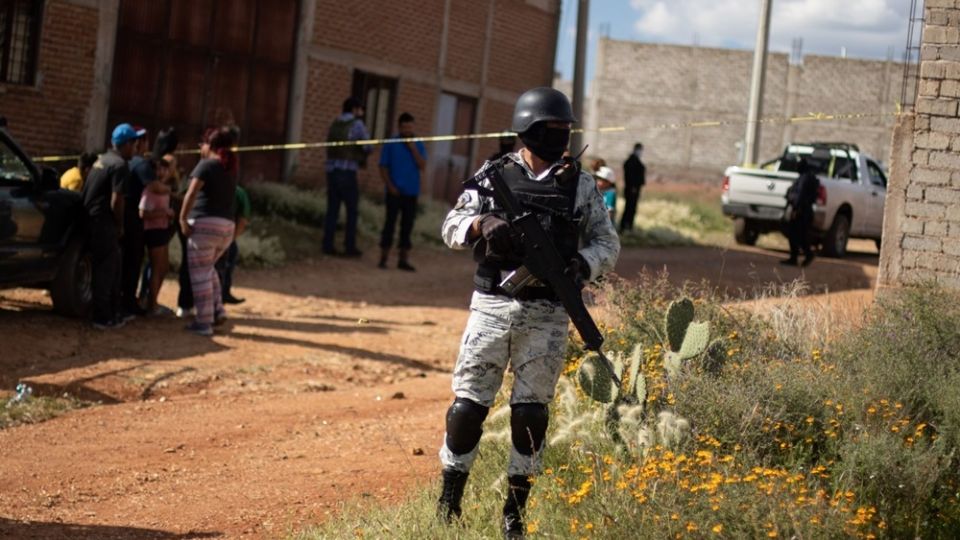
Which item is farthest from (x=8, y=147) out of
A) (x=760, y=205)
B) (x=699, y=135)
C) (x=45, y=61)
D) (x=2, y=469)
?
(x=699, y=135)

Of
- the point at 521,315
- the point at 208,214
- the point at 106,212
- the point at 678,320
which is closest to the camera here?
the point at 521,315

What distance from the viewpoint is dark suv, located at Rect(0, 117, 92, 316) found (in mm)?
10984

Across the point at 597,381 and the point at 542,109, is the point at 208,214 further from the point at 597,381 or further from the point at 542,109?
the point at 542,109

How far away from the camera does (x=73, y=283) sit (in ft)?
38.4

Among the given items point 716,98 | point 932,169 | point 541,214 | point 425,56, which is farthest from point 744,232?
point 716,98

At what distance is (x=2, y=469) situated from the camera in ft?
24.0

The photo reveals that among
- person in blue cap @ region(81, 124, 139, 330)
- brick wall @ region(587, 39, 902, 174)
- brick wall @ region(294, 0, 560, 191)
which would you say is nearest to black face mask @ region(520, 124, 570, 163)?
person in blue cap @ region(81, 124, 139, 330)

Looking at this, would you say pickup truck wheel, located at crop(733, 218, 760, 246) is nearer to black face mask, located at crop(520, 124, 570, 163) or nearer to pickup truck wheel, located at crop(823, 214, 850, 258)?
pickup truck wheel, located at crop(823, 214, 850, 258)

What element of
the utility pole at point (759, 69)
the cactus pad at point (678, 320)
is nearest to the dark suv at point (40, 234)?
the cactus pad at point (678, 320)

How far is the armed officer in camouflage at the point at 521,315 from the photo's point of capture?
5840mm

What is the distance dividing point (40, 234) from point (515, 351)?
6.51 metres

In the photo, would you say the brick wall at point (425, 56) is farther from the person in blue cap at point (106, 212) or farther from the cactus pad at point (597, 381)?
the cactus pad at point (597, 381)

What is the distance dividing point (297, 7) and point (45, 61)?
4.85 metres

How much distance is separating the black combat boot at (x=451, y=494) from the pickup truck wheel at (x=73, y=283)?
21.5ft
